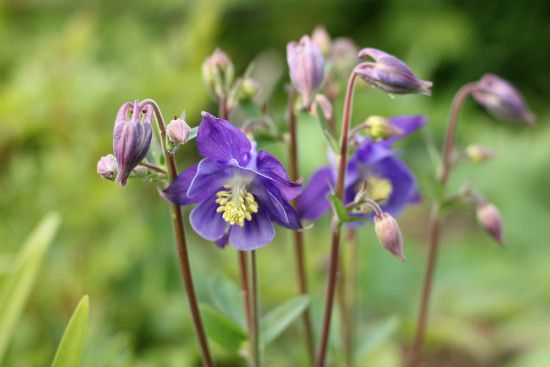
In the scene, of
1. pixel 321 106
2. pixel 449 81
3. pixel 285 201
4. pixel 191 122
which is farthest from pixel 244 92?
pixel 449 81

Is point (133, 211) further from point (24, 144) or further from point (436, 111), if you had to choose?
point (436, 111)

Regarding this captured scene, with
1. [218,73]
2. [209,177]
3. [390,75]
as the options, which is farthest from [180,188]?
[390,75]

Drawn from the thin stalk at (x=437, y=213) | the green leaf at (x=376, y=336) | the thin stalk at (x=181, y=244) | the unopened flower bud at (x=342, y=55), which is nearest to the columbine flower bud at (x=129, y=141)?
the thin stalk at (x=181, y=244)

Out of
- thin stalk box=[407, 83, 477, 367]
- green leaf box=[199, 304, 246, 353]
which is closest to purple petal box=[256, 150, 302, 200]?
green leaf box=[199, 304, 246, 353]

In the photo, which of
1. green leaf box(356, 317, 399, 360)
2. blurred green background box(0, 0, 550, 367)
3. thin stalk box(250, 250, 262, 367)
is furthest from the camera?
blurred green background box(0, 0, 550, 367)

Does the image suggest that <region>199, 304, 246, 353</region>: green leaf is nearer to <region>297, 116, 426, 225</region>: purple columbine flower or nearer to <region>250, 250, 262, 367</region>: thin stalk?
<region>250, 250, 262, 367</region>: thin stalk

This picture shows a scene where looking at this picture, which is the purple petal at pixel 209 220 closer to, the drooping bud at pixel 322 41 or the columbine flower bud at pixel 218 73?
the columbine flower bud at pixel 218 73
